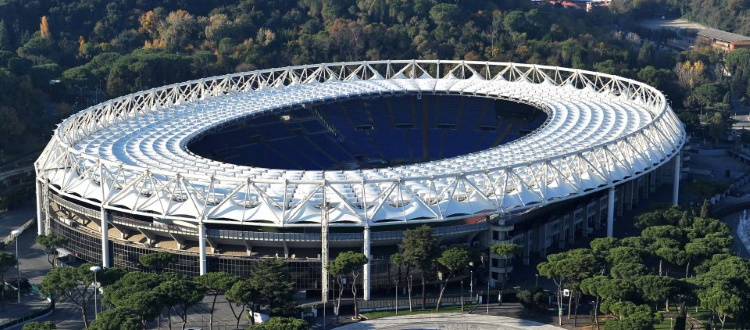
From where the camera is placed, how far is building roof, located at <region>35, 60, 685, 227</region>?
105188 mm

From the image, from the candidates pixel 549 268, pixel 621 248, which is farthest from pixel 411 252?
pixel 621 248

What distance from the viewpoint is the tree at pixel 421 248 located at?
101125 mm

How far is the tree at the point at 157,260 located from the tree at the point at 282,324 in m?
20.4

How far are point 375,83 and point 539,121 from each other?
26439 millimetres

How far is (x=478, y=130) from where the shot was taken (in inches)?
6137

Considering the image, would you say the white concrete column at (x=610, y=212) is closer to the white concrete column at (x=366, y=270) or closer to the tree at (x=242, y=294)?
the white concrete column at (x=366, y=270)

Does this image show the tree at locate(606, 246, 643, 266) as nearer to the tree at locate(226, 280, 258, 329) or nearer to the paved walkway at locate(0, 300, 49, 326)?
the tree at locate(226, 280, 258, 329)

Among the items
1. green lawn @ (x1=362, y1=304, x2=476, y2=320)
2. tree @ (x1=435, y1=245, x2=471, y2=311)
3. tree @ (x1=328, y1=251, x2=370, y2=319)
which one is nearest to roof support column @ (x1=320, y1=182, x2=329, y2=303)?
tree @ (x1=328, y1=251, x2=370, y2=319)

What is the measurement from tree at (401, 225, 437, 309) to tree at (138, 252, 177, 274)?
897 inches

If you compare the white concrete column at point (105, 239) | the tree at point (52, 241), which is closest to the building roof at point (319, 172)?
the white concrete column at point (105, 239)

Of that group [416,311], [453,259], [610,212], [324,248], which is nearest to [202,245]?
[324,248]

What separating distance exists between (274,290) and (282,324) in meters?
8.31

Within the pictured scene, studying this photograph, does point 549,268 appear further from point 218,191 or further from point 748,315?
point 218,191

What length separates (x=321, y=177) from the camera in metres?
110
